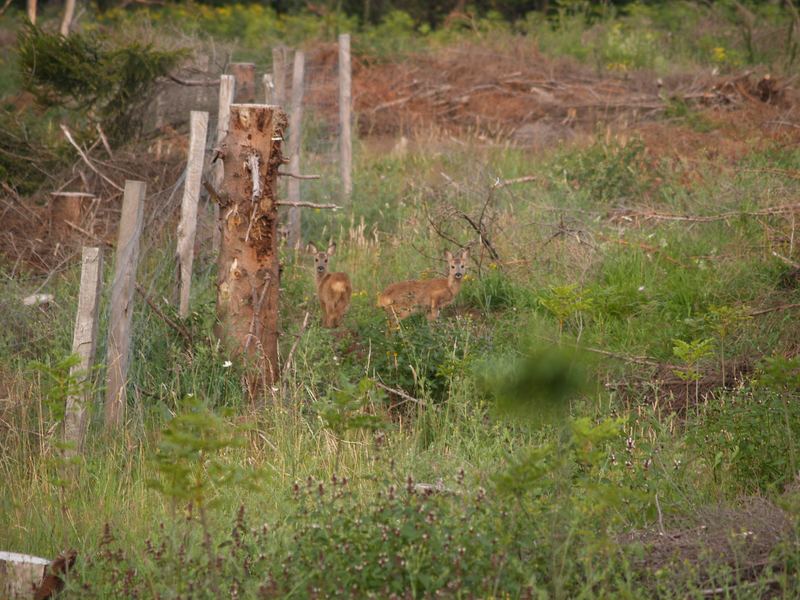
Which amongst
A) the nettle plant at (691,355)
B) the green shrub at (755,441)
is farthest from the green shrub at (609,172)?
the green shrub at (755,441)

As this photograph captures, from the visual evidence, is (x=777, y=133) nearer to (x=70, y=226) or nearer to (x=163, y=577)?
(x=70, y=226)

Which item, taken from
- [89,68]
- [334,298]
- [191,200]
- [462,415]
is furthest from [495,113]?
[462,415]

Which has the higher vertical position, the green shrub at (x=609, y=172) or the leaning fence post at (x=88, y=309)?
the green shrub at (x=609, y=172)

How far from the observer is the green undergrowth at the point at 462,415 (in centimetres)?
505

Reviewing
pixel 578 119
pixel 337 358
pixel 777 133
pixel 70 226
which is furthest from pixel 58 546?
pixel 578 119

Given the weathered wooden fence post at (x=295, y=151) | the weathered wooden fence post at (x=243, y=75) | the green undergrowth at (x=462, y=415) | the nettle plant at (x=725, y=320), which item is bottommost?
the green undergrowth at (x=462, y=415)

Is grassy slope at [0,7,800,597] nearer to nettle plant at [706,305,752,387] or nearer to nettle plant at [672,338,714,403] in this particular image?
nettle plant at [706,305,752,387]

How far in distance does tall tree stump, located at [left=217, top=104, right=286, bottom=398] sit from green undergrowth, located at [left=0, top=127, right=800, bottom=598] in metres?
0.22

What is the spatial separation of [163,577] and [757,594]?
8.73ft

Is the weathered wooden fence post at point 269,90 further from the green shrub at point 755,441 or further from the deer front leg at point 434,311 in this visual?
the green shrub at point 755,441

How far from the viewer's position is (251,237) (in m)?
8.36

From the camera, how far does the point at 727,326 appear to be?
29.2 feet

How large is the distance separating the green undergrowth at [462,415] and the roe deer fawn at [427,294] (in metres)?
0.25

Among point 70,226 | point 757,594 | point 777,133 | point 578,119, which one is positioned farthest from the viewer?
point 578,119
